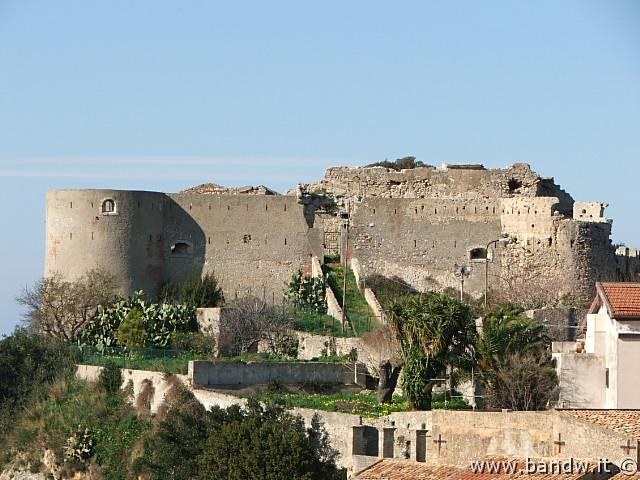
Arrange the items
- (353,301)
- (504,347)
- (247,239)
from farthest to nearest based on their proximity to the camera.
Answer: (247,239) < (353,301) < (504,347)

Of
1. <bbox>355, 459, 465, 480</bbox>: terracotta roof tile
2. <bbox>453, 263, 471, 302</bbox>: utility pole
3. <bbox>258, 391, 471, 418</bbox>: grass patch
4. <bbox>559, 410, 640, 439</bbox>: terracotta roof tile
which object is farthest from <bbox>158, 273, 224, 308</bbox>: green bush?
<bbox>559, 410, 640, 439</bbox>: terracotta roof tile

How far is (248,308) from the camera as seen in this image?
56.6 m

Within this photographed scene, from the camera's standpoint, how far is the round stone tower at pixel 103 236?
59281 mm

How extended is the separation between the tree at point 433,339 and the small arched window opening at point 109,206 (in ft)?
51.6

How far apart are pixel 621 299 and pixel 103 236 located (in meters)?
21.5

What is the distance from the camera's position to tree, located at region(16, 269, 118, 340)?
57.6 m

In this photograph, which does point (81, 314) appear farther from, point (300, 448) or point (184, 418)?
point (300, 448)

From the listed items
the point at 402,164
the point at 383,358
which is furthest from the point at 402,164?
the point at 383,358

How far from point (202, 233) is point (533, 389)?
19.4m

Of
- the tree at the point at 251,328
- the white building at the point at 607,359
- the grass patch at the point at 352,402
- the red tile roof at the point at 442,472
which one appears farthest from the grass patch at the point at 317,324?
the red tile roof at the point at 442,472

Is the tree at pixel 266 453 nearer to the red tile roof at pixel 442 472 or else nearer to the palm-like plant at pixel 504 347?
the red tile roof at pixel 442 472

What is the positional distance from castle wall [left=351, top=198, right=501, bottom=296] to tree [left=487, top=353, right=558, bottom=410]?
54.1ft

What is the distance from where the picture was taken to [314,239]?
61031 millimetres

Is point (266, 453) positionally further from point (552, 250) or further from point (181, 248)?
point (552, 250)
